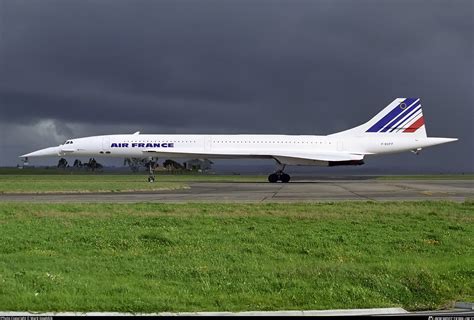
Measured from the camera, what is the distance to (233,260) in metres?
8.73

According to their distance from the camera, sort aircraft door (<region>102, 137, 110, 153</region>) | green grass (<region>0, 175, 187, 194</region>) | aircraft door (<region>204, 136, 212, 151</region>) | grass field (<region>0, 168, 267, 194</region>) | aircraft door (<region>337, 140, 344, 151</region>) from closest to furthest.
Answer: green grass (<region>0, 175, 187, 194</region>)
grass field (<region>0, 168, 267, 194</region>)
aircraft door (<region>204, 136, 212, 151</region>)
aircraft door (<region>337, 140, 344, 151</region>)
aircraft door (<region>102, 137, 110, 153</region>)

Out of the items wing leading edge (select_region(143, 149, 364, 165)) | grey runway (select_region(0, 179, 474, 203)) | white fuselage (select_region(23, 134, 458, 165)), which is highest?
white fuselage (select_region(23, 134, 458, 165))

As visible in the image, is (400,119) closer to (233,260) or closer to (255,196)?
(255,196)

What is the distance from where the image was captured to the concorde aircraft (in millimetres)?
42344

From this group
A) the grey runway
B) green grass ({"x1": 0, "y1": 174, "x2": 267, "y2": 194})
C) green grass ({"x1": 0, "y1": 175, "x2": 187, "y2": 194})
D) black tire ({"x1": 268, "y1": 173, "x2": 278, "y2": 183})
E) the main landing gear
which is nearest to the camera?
the grey runway

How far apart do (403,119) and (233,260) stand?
129 ft

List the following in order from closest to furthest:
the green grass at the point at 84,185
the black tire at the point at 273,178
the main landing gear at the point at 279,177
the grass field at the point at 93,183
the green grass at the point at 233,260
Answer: the green grass at the point at 233,260 → the green grass at the point at 84,185 → the grass field at the point at 93,183 → the black tire at the point at 273,178 → the main landing gear at the point at 279,177

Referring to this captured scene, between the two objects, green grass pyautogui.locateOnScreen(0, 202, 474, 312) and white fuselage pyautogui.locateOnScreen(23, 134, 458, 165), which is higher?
white fuselage pyautogui.locateOnScreen(23, 134, 458, 165)

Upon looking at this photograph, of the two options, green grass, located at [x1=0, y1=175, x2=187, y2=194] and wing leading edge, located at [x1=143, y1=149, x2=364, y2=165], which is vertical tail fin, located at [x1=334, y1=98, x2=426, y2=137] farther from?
green grass, located at [x1=0, y1=175, x2=187, y2=194]

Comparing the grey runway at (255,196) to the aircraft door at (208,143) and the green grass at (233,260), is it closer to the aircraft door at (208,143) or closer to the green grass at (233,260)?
the green grass at (233,260)

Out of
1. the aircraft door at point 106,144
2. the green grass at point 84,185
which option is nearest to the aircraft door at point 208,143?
the green grass at point 84,185

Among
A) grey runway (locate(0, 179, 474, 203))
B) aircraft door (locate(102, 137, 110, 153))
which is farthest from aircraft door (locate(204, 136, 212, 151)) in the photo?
grey runway (locate(0, 179, 474, 203))

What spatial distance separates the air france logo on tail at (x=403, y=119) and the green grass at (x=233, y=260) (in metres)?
30.3

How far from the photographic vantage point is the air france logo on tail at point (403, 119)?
→ 4516cm
